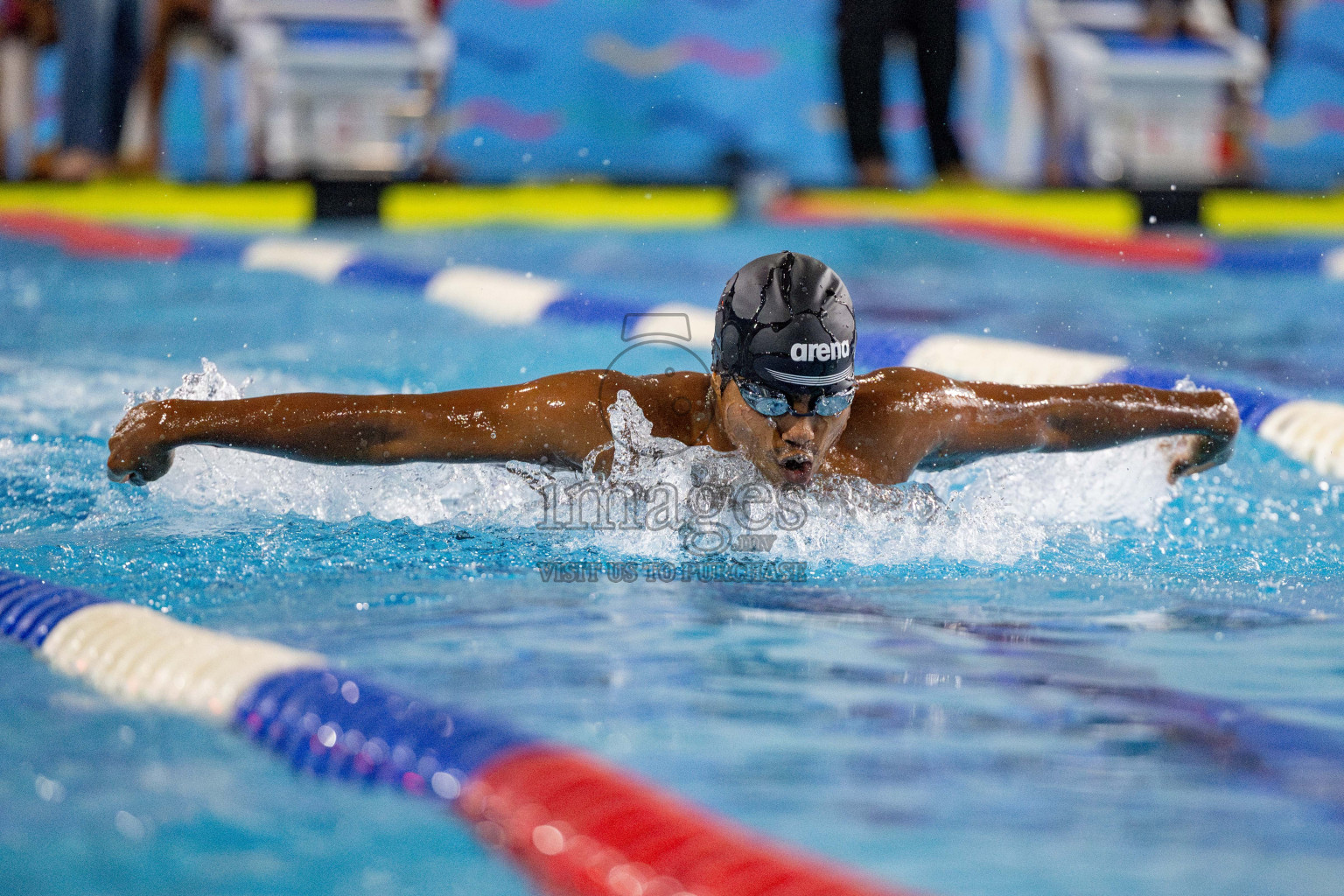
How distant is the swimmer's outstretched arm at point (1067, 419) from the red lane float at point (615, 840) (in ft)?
5.28

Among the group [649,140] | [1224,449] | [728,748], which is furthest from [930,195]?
[728,748]

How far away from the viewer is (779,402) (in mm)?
2822

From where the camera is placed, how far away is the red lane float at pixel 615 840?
160 cm

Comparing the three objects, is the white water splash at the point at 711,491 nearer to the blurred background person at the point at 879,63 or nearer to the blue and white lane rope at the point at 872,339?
the blue and white lane rope at the point at 872,339

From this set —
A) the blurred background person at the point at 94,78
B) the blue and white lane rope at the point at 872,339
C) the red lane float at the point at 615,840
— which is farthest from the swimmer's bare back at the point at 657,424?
the blurred background person at the point at 94,78

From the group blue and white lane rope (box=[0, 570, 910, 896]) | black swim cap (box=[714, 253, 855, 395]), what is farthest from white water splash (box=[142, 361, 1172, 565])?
blue and white lane rope (box=[0, 570, 910, 896])

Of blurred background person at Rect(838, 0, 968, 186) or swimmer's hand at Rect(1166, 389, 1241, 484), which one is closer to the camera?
swimmer's hand at Rect(1166, 389, 1241, 484)

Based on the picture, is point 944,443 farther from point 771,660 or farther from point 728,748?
point 728,748

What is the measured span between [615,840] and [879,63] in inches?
311

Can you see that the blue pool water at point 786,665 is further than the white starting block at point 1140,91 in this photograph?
No

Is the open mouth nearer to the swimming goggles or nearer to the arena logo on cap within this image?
the swimming goggles

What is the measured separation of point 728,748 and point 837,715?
20 centimetres

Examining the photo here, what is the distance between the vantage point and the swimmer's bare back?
2.78 meters

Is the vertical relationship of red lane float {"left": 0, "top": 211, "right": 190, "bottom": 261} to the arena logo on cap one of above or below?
below
